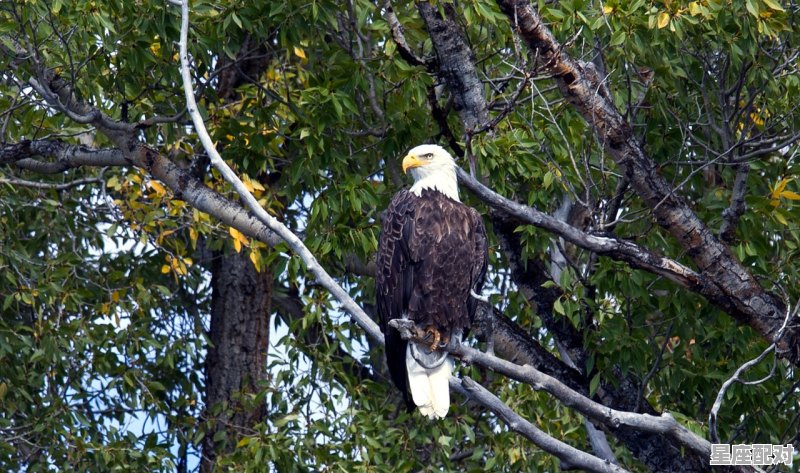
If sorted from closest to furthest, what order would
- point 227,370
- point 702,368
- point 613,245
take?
point 613,245, point 702,368, point 227,370

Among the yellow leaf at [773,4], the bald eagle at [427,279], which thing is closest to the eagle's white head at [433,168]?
the bald eagle at [427,279]

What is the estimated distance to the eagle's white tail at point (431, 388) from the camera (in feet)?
20.2

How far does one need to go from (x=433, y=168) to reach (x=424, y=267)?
579 mm

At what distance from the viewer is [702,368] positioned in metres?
6.92

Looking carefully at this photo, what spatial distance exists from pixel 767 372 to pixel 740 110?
1.40 meters

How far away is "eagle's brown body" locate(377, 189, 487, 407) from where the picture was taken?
6199mm

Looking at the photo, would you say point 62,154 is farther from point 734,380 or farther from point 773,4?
point 734,380

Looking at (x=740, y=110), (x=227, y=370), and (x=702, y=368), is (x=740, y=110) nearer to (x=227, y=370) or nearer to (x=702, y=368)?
(x=702, y=368)

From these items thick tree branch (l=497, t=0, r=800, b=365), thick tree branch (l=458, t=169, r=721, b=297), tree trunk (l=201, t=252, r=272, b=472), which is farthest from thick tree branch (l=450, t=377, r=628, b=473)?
tree trunk (l=201, t=252, r=272, b=472)

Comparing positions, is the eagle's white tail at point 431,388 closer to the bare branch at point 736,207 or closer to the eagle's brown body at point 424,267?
the eagle's brown body at point 424,267

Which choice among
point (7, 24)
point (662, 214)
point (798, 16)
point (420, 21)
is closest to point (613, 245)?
point (662, 214)

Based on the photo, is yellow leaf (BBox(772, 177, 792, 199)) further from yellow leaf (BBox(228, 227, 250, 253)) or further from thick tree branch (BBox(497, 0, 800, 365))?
yellow leaf (BBox(228, 227, 250, 253))

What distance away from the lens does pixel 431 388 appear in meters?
6.21

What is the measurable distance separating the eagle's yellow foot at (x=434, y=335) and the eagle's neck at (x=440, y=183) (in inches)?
26.4
